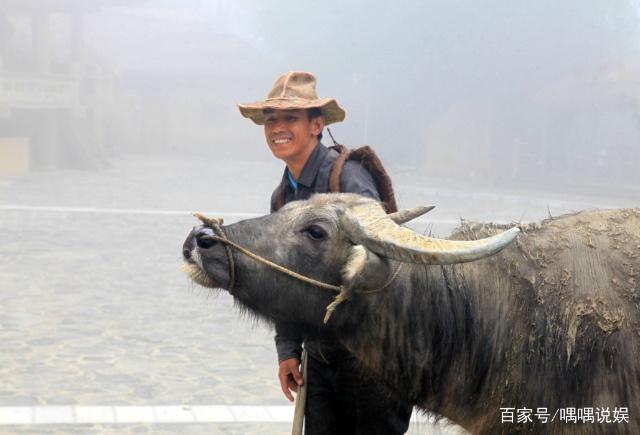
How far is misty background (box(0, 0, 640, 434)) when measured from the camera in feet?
24.3

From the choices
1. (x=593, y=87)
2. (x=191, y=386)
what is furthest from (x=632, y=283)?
(x=593, y=87)

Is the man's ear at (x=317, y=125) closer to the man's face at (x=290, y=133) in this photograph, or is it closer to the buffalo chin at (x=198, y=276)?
the man's face at (x=290, y=133)

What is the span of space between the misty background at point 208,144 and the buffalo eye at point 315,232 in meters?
0.63

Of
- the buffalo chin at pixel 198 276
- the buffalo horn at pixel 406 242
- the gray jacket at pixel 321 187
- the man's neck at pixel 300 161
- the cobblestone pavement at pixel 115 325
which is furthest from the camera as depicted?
the cobblestone pavement at pixel 115 325

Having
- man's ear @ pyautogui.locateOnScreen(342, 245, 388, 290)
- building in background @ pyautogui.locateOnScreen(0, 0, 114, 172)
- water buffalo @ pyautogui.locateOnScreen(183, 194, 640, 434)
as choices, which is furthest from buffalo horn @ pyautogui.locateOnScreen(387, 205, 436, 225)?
building in background @ pyautogui.locateOnScreen(0, 0, 114, 172)

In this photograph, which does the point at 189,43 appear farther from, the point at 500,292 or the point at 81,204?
the point at 500,292

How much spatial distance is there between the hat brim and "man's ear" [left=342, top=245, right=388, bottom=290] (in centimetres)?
63

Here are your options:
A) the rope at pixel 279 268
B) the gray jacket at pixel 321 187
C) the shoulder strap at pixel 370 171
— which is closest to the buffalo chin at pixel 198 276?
the rope at pixel 279 268

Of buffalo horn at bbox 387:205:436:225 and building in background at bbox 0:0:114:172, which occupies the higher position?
buffalo horn at bbox 387:205:436:225

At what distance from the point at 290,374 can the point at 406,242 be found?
960 mm

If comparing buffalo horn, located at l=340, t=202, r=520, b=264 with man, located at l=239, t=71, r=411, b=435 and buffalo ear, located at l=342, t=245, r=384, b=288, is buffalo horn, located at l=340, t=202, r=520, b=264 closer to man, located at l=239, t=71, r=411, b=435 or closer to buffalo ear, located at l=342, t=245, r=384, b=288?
buffalo ear, located at l=342, t=245, r=384, b=288

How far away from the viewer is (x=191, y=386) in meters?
6.59

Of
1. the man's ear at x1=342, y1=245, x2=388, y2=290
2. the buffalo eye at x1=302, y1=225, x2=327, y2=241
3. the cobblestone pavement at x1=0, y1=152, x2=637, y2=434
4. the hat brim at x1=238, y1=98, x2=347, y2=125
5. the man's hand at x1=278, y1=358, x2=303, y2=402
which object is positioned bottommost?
the cobblestone pavement at x1=0, y1=152, x2=637, y2=434

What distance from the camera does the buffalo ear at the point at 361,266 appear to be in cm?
278
